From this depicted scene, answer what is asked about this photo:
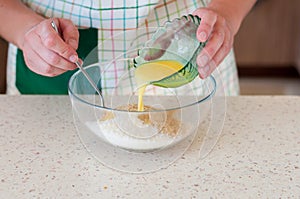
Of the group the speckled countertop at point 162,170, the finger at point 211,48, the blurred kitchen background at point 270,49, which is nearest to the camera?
the speckled countertop at point 162,170

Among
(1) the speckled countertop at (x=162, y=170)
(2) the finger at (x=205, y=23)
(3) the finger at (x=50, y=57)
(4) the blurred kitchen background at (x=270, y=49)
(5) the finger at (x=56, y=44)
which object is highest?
(2) the finger at (x=205, y=23)

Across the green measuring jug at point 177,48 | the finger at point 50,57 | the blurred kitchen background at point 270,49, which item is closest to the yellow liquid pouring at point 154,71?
the green measuring jug at point 177,48

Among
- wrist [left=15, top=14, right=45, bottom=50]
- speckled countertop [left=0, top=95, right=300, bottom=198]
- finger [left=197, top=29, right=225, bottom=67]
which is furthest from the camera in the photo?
wrist [left=15, top=14, right=45, bottom=50]

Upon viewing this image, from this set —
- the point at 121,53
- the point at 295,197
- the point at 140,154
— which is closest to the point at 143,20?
the point at 121,53

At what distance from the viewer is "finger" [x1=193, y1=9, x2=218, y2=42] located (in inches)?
31.7

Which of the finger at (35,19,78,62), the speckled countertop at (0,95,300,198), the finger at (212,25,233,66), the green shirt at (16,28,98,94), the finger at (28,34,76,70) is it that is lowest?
the green shirt at (16,28,98,94)

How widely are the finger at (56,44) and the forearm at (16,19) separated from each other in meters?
0.15

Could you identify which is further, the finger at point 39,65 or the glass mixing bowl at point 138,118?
the finger at point 39,65

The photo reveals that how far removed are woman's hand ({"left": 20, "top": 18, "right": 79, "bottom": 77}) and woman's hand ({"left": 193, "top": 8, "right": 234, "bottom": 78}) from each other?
0.61ft

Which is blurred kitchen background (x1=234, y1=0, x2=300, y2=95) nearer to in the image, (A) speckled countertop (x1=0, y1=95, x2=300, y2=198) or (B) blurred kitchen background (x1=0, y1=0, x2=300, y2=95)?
(B) blurred kitchen background (x1=0, y1=0, x2=300, y2=95)

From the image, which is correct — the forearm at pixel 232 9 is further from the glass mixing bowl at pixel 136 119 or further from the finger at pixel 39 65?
the finger at pixel 39 65

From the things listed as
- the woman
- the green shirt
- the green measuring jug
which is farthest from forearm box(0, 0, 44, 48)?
the green measuring jug

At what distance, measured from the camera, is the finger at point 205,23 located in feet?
2.64

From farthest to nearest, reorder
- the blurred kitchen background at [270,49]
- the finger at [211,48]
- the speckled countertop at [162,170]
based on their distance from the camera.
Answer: the blurred kitchen background at [270,49], the finger at [211,48], the speckled countertop at [162,170]
